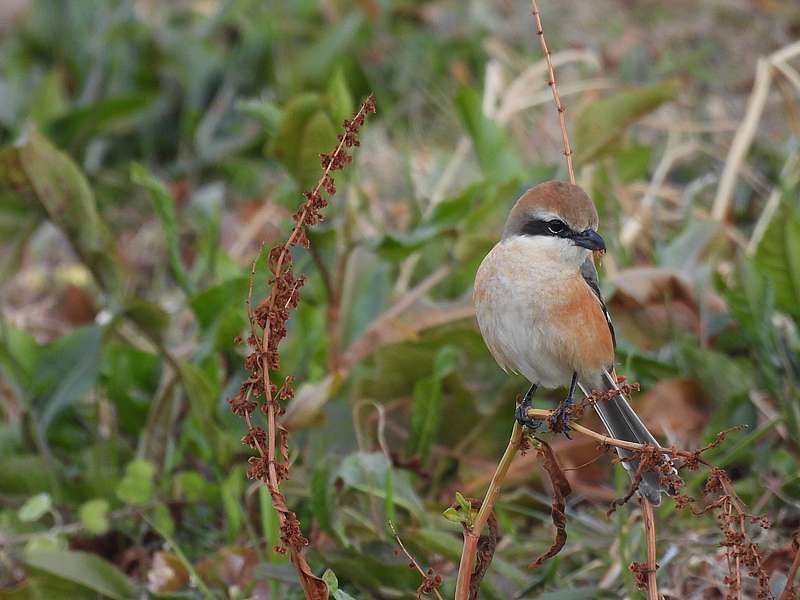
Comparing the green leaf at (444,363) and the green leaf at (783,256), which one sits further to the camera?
the green leaf at (783,256)

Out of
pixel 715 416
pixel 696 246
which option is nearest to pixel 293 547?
pixel 715 416

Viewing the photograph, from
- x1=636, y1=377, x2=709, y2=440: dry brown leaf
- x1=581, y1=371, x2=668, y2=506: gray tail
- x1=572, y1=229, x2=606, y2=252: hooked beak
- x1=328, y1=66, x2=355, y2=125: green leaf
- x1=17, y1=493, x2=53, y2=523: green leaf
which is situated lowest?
x1=636, y1=377, x2=709, y2=440: dry brown leaf

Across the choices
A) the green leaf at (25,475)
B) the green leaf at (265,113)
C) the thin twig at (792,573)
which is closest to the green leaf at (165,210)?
the green leaf at (265,113)

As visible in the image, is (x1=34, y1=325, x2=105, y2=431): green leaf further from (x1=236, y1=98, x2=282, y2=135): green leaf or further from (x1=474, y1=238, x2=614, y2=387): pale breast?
(x1=474, y1=238, x2=614, y2=387): pale breast

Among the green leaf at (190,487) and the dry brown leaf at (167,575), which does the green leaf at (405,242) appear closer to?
the green leaf at (190,487)

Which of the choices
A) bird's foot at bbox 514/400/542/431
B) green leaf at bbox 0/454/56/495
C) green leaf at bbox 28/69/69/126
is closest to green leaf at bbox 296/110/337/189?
green leaf at bbox 0/454/56/495

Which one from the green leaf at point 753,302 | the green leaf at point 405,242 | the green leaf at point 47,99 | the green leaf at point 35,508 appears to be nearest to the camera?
the green leaf at point 35,508

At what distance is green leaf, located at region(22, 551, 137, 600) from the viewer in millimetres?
3389

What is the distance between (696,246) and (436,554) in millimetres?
1721

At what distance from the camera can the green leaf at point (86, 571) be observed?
133 inches

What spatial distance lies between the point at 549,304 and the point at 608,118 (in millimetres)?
1790

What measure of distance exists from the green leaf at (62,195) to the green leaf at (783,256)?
227cm

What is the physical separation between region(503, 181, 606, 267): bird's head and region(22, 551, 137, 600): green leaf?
159cm

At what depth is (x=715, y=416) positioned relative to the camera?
12.8 ft
